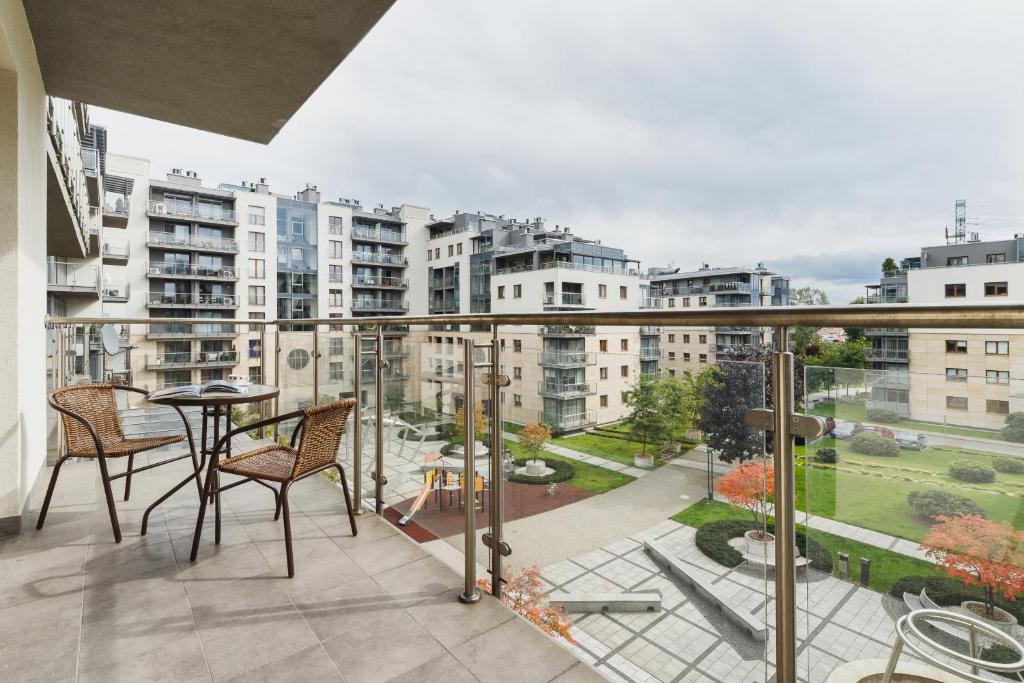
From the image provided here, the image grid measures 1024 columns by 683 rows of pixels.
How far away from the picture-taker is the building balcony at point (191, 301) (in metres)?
26.0

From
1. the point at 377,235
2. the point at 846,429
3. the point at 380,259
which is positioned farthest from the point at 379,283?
the point at 846,429

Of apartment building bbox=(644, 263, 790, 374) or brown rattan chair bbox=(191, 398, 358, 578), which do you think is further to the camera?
apartment building bbox=(644, 263, 790, 374)

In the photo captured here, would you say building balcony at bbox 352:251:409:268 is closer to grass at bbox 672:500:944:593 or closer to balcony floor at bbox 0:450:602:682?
balcony floor at bbox 0:450:602:682

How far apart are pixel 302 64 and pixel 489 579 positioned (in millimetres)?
2917

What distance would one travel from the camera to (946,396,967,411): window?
0.84 meters

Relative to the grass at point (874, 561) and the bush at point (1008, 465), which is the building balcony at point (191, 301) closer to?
the grass at point (874, 561)

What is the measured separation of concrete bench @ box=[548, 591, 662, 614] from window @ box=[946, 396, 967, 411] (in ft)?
2.55

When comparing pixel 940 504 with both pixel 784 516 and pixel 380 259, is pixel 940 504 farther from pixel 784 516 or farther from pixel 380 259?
pixel 380 259

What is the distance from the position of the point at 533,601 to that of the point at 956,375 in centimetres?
141

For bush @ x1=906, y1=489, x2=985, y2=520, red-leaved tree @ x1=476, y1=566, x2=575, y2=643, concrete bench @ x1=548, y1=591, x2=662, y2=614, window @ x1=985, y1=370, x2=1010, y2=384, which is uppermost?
window @ x1=985, y1=370, x2=1010, y2=384

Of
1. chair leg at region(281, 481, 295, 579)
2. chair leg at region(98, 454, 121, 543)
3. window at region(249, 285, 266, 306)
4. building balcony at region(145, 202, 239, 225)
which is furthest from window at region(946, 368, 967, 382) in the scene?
window at region(249, 285, 266, 306)

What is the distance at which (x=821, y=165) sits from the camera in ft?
258

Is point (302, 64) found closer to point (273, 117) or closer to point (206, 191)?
point (273, 117)

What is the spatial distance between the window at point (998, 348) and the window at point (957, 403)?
0.08 meters
